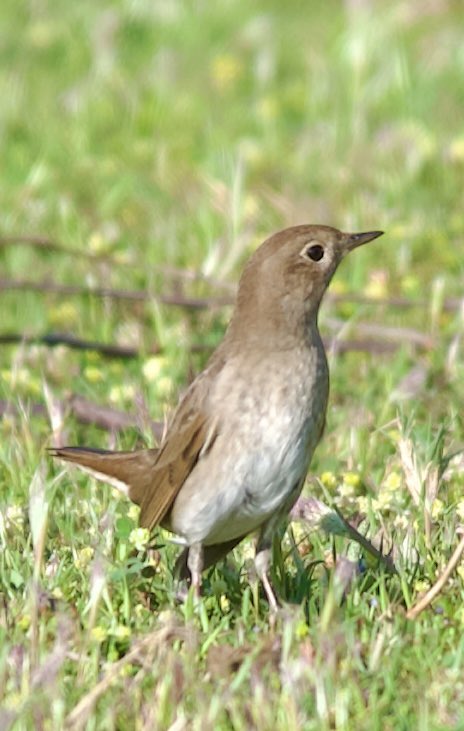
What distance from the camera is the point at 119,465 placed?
17.9 ft

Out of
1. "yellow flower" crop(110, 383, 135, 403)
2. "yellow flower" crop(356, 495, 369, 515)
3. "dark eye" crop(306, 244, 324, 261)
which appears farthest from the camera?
"yellow flower" crop(110, 383, 135, 403)

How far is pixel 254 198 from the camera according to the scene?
31.2 feet

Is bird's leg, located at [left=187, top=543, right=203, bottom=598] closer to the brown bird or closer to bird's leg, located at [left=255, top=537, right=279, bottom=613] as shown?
Answer: the brown bird

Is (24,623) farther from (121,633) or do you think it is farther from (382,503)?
(382,503)

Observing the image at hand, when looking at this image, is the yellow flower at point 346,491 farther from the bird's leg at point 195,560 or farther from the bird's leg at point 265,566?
the bird's leg at point 195,560

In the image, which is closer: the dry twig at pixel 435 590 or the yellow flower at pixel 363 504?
the dry twig at pixel 435 590

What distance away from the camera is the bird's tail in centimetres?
539

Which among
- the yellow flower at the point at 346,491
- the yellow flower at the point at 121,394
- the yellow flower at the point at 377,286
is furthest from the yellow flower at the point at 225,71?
the yellow flower at the point at 346,491

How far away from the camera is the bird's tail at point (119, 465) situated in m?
5.39

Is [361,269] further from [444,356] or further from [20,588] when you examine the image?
[20,588]

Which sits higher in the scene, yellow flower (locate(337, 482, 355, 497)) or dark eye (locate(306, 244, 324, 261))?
dark eye (locate(306, 244, 324, 261))

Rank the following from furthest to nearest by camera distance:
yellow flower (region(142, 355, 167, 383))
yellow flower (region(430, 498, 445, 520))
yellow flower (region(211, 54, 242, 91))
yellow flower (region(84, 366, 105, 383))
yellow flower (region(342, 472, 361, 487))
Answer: yellow flower (region(211, 54, 242, 91)) < yellow flower (region(84, 366, 105, 383)) < yellow flower (region(142, 355, 167, 383)) < yellow flower (region(342, 472, 361, 487)) < yellow flower (region(430, 498, 445, 520))

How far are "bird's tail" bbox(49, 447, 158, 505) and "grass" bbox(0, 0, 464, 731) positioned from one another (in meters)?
0.10

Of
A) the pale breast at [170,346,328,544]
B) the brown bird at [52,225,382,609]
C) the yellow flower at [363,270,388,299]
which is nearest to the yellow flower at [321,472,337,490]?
the brown bird at [52,225,382,609]
